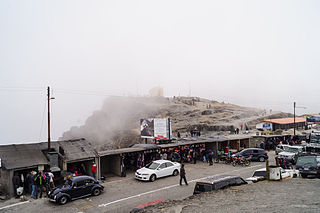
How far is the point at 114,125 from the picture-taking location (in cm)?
10012

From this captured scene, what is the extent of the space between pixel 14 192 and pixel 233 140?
77.3ft

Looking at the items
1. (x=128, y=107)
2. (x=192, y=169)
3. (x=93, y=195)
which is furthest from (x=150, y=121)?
(x=128, y=107)

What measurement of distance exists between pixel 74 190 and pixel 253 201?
30.4 ft

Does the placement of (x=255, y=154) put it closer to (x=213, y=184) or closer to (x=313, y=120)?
(x=213, y=184)

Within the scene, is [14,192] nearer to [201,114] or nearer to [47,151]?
[47,151]

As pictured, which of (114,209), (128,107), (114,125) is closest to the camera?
(114,209)

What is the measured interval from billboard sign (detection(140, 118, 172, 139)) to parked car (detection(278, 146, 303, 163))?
453 inches

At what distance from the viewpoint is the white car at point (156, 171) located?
17.2m

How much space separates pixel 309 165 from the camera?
16812mm

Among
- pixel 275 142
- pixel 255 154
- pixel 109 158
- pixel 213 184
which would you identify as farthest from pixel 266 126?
pixel 213 184

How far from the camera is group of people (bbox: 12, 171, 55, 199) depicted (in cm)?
1410

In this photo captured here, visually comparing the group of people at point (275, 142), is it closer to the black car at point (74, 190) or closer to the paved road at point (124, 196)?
the paved road at point (124, 196)

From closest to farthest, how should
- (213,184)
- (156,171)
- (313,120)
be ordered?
(213,184) < (156,171) < (313,120)

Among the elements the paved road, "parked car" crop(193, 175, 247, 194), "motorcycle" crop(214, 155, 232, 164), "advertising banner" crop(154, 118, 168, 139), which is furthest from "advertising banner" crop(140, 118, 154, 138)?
"parked car" crop(193, 175, 247, 194)
